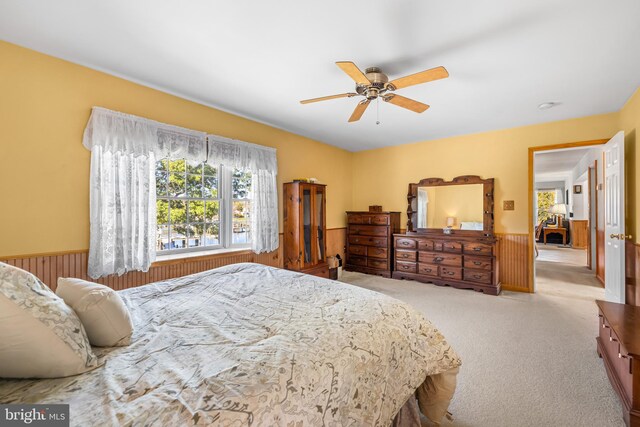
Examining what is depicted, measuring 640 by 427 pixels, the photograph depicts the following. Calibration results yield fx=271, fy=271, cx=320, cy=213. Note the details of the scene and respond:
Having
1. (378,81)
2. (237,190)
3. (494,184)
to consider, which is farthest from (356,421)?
(494,184)

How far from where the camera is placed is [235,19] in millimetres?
1839

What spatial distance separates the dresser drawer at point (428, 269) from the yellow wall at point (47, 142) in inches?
171

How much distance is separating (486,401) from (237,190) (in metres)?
3.33

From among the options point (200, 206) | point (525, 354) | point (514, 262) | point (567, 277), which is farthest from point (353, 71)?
point (567, 277)

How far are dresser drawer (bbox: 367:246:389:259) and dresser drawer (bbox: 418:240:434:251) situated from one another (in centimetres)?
61

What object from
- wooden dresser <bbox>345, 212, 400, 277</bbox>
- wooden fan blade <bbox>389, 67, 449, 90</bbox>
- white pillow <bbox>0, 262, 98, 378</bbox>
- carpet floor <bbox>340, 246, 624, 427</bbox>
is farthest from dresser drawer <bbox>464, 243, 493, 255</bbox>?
white pillow <bbox>0, 262, 98, 378</bbox>

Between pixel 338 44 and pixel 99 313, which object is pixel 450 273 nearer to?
pixel 338 44

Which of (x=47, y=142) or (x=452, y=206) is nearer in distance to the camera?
(x=47, y=142)

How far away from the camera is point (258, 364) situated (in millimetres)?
949

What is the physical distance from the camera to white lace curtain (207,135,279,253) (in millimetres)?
3412

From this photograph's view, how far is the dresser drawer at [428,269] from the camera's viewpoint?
448 centimetres

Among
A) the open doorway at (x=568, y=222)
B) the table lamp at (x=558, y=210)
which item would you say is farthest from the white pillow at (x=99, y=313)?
the table lamp at (x=558, y=210)

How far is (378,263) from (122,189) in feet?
13.4

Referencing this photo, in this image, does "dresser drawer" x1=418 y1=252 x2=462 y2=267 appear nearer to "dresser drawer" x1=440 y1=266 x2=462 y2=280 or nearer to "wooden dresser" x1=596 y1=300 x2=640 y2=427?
"dresser drawer" x1=440 y1=266 x2=462 y2=280
